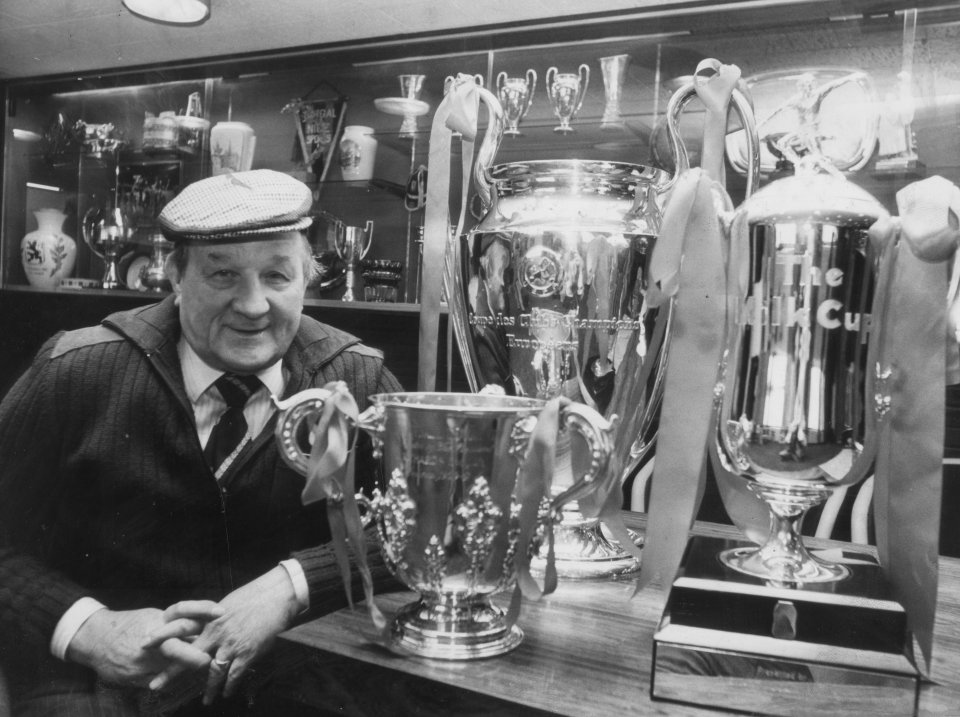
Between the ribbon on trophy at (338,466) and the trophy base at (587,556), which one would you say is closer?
the ribbon on trophy at (338,466)

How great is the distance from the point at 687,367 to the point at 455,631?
0.21 metres

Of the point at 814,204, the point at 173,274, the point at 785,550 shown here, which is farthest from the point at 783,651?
the point at 173,274

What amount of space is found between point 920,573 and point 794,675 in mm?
112

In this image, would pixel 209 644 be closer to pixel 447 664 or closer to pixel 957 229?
pixel 447 664

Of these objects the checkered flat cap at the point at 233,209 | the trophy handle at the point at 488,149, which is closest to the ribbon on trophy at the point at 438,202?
the trophy handle at the point at 488,149

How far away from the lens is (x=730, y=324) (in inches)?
20.0

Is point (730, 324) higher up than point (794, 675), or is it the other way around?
point (730, 324)

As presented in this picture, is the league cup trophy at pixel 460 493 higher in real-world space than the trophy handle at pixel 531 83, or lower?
lower

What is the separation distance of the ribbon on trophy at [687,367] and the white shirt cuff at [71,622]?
0.38m

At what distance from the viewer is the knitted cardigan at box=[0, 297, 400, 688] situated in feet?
1.85

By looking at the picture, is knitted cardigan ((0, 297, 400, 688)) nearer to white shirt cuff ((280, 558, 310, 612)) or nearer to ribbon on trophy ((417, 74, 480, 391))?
white shirt cuff ((280, 558, 310, 612))

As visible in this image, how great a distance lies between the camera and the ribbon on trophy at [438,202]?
26.1 inches

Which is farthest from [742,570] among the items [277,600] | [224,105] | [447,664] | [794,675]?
[224,105]

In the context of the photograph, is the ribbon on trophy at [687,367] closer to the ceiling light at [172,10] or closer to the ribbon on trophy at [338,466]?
the ribbon on trophy at [338,466]
